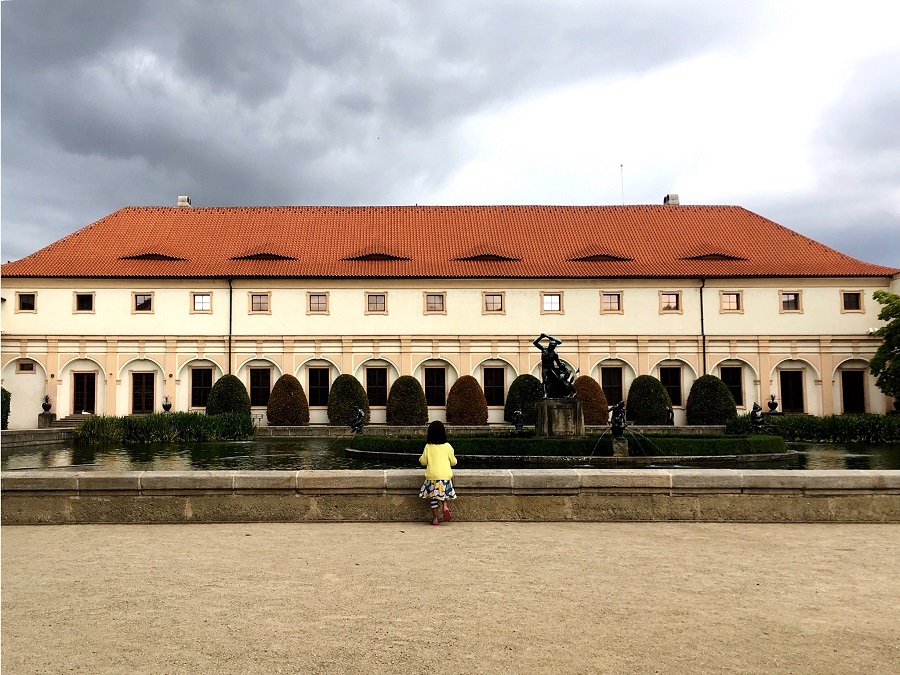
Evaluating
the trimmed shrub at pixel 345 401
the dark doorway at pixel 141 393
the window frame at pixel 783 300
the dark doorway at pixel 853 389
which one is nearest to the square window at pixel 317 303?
the trimmed shrub at pixel 345 401

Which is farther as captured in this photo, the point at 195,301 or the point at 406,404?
the point at 195,301

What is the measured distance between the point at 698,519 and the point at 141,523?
6.64 m

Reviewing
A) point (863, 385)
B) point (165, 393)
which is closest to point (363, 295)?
point (165, 393)

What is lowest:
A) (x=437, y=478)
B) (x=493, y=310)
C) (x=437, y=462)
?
(x=437, y=478)

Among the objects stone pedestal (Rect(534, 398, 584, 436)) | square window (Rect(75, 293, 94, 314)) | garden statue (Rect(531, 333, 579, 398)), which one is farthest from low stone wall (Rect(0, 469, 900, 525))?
square window (Rect(75, 293, 94, 314))

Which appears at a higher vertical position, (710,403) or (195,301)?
(195,301)

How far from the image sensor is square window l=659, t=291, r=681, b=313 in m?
35.2

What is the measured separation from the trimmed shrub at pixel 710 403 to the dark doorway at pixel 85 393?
Result: 28.4 metres

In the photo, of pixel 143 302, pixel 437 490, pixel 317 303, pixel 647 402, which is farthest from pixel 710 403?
pixel 143 302

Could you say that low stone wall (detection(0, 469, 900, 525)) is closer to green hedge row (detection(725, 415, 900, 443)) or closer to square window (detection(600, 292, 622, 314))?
green hedge row (detection(725, 415, 900, 443))

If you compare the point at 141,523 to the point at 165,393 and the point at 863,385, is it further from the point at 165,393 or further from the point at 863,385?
the point at 863,385

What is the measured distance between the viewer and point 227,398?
31.9 metres

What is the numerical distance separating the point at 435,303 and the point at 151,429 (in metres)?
15.4

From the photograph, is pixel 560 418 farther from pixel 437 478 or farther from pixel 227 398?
pixel 227 398
